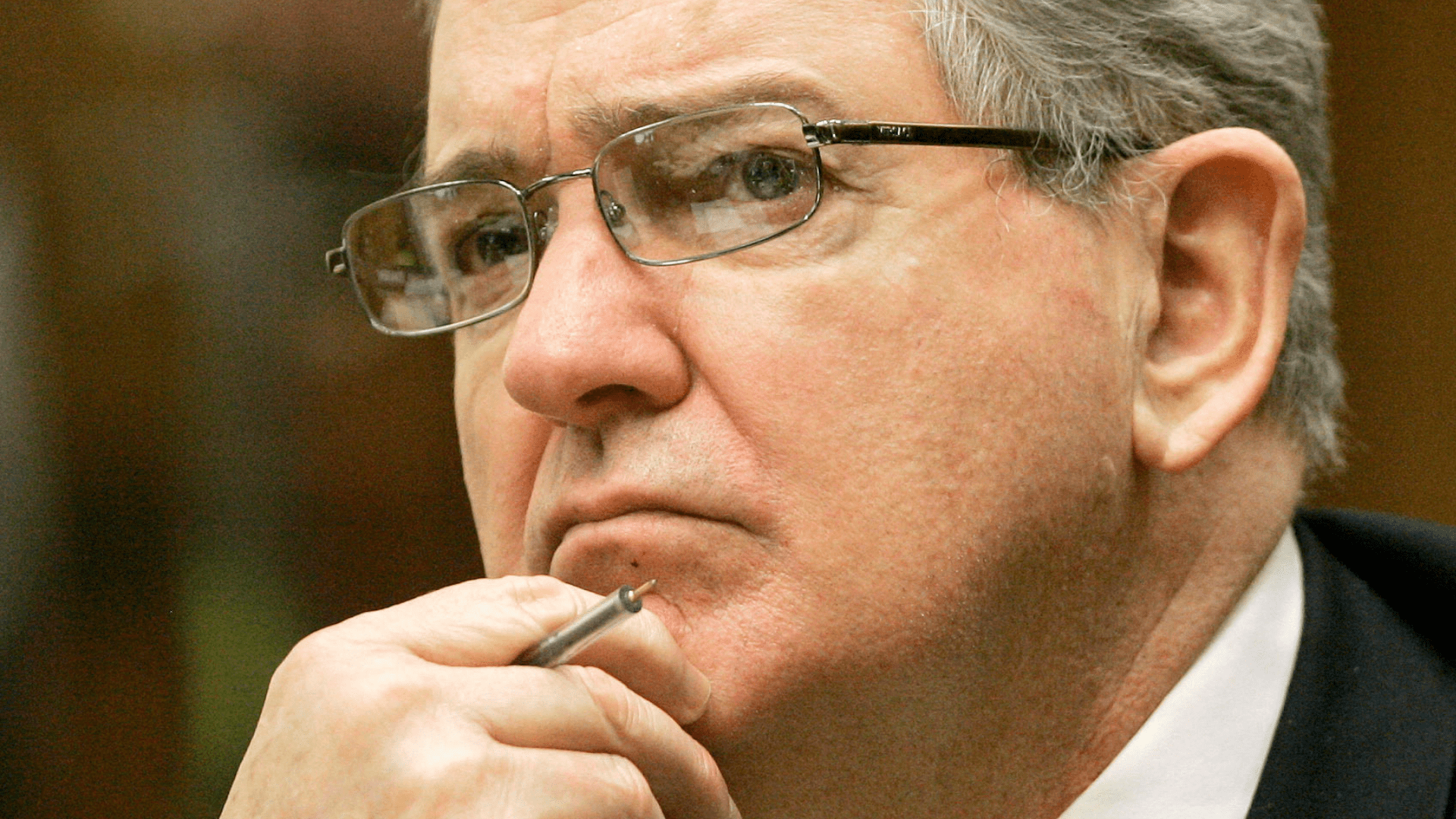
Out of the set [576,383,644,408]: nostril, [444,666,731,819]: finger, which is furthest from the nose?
[444,666,731,819]: finger

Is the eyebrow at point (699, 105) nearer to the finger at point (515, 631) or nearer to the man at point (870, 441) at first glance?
the man at point (870, 441)

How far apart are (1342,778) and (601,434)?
980 millimetres

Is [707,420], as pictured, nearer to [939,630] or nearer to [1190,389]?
[939,630]

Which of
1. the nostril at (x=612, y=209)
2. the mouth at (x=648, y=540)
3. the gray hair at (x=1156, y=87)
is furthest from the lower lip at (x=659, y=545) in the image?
the gray hair at (x=1156, y=87)

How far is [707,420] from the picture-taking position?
1.38 m

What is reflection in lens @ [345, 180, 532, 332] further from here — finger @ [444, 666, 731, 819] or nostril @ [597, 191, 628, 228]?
finger @ [444, 666, 731, 819]

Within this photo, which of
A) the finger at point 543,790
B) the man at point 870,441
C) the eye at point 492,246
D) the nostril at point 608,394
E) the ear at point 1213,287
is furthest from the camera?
the eye at point 492,246

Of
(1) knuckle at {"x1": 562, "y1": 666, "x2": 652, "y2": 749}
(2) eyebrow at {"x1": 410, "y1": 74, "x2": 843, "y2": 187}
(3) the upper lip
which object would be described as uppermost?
(2) eyebrow at {"x1": 410, "y1": 74, "x2": 843, "y2": 187}

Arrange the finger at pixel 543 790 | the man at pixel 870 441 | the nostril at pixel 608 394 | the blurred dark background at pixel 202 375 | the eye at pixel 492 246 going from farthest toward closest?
the blurred dark background at pixel 202 375, the eye at pixel 492 246, the nostril at pixel 608 394, the man at pixel 870 441, the finger at pixel 543 790

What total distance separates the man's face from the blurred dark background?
74cm

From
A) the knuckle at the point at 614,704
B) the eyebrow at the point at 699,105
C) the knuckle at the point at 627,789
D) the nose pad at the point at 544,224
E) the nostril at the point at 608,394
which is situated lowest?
the knuckle at the point at 627,789

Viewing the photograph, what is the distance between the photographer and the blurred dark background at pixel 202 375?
6.33 ft

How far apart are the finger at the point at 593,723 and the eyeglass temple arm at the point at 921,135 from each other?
0.64m

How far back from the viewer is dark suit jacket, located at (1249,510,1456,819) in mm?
1499
